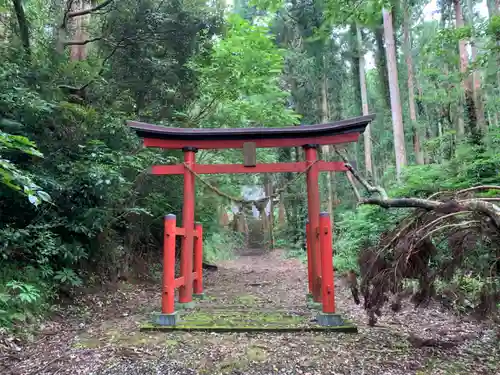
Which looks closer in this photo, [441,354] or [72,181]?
Answer: [441,354]

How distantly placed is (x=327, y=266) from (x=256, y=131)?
223cm

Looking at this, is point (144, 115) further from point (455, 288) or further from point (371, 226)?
point (455, 288)

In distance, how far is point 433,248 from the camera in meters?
3.22

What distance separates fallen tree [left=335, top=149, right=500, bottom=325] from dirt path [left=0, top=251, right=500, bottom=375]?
0.50 meters

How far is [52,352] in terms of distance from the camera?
11.1 feet

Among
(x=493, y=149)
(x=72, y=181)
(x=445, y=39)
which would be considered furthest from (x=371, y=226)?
(x=72, y=181)

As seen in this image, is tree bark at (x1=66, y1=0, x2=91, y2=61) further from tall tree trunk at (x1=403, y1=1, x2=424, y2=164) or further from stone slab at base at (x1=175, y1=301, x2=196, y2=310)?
tall tree trunk at (x1=403, y1=1, x2=424, y2=164)

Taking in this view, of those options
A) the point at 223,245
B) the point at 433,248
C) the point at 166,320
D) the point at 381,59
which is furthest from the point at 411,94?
the point at 166,320

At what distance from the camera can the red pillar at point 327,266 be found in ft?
14.0

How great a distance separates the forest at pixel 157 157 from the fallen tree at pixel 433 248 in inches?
0.5

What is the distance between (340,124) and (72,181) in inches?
153

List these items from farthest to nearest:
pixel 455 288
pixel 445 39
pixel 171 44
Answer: pixel 171 44, pixel 445 39, pixel 455 288

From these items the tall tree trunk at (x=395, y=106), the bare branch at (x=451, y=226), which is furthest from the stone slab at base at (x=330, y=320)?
the tall tree trunk at (x=395, y=106)

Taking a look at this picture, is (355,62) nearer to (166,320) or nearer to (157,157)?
(157,157)
